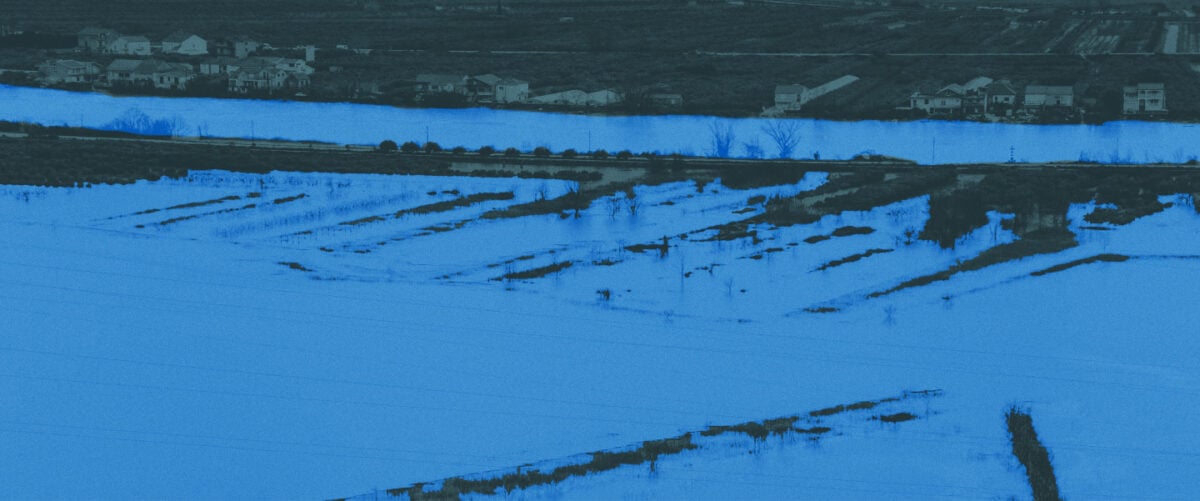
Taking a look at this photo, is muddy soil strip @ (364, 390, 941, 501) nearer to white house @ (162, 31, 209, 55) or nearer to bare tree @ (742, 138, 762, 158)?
bare tree @ (742, 138, 762, 158)

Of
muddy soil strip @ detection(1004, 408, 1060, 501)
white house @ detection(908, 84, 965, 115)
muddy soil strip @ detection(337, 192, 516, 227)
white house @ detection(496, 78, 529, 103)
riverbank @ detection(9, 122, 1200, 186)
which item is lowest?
muddy soil strip @ detection(1004, 408, 1060, 501)

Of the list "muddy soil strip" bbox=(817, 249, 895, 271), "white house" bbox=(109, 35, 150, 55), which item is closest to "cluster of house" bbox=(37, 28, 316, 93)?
"white house" bbox=(109, 35, 150, 55)

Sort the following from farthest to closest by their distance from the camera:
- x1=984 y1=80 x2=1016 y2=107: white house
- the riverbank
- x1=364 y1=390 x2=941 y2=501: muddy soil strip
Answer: x1=984 y1=80 x2=1016 y2=107: white house → the riverbank → x1=364 y1=390 x2=941 y2=501: muddy soil strip

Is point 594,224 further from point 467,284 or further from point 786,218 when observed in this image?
point 467,284

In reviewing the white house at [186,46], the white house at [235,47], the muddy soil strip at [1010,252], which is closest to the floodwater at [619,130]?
the muddy soil strip at [1010,252]

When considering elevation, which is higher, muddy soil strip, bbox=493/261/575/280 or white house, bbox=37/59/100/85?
white house, bbox=37/59/100/85

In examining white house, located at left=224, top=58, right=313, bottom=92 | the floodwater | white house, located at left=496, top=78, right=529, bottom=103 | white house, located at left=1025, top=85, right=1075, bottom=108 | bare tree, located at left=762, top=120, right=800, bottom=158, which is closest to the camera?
bare tree, located at left=762, top=120, right=800, bottom=158

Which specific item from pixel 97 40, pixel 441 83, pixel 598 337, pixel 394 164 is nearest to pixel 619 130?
pixel 394 164

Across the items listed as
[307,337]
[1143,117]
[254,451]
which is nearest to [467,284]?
[307,337]
